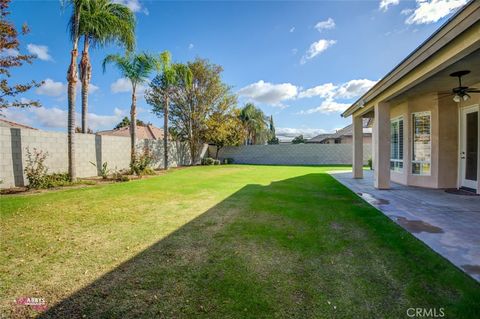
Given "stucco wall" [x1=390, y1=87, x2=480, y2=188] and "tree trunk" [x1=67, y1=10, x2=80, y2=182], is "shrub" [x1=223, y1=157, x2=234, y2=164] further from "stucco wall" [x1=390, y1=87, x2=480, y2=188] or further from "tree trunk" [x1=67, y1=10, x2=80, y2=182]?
"stucco wall" [x1=390, y1=87, x2=480, y2=188]

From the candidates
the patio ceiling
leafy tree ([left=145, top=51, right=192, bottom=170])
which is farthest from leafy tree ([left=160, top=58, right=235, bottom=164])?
the patio ceiling

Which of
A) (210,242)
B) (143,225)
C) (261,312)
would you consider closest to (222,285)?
(261,312)

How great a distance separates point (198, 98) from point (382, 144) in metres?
15.1

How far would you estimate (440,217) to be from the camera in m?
4.89

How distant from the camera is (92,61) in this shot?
10930 millimetres

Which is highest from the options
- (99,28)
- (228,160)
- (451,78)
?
(99,28)

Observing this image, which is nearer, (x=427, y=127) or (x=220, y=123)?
(x=427, y=127)

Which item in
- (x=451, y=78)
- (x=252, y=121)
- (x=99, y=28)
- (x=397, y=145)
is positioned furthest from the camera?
(x=252, y=121)

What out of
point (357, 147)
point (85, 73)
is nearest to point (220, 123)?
point (85, 73)

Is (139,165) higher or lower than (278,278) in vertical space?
higher

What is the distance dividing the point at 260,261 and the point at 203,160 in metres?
19.5

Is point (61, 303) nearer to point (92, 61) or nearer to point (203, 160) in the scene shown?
point (92, 61)

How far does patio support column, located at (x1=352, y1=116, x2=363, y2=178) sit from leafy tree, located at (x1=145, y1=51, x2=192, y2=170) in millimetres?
11277

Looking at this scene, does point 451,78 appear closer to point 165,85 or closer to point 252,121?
point 165,85
